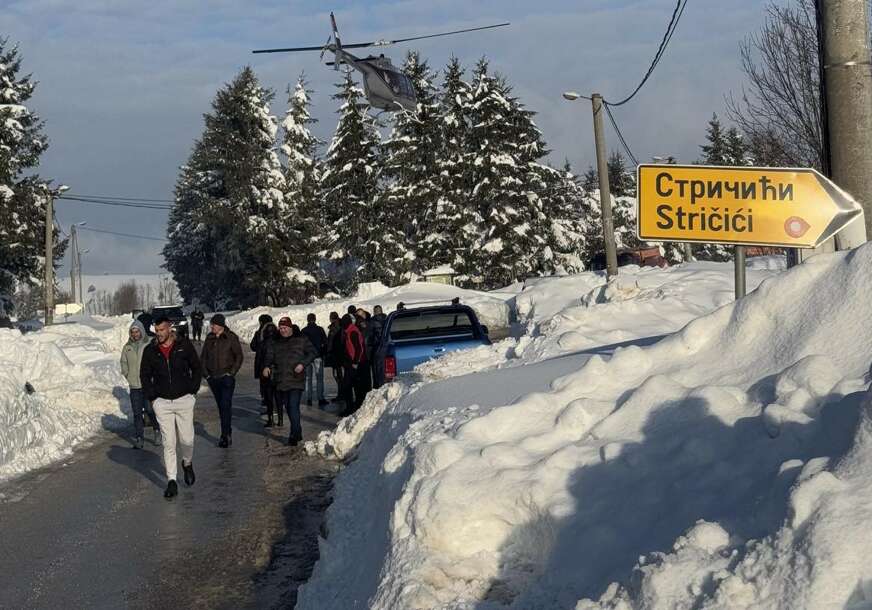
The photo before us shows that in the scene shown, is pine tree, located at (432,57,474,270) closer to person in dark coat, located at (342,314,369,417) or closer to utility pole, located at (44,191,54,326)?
utility pole, located at (44,191,54,326)

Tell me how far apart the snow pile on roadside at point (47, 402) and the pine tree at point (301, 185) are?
124 feet

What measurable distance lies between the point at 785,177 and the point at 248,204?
60.2m

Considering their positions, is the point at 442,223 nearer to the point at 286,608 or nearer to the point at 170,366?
the point at 170,366

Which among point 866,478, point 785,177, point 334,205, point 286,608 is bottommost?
point 286,608

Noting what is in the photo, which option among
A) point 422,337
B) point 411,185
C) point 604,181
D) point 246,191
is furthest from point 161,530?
point 246,191

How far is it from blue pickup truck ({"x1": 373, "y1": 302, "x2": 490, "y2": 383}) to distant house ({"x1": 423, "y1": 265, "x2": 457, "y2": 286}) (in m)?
37.8

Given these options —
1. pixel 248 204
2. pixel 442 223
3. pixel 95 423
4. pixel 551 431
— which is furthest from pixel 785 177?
pixel 248 204

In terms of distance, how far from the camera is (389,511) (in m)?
7.21

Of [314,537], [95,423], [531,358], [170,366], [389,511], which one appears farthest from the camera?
[95,423]

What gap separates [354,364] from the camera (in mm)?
18297

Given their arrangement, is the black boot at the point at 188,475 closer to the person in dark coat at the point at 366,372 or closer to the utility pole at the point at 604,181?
the person in dark coat at the point at 366,372

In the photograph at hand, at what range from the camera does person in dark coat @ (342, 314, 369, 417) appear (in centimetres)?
1828

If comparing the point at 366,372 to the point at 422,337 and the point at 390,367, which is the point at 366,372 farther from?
the point at 390,367

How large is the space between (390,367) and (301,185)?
5246 centimetres
